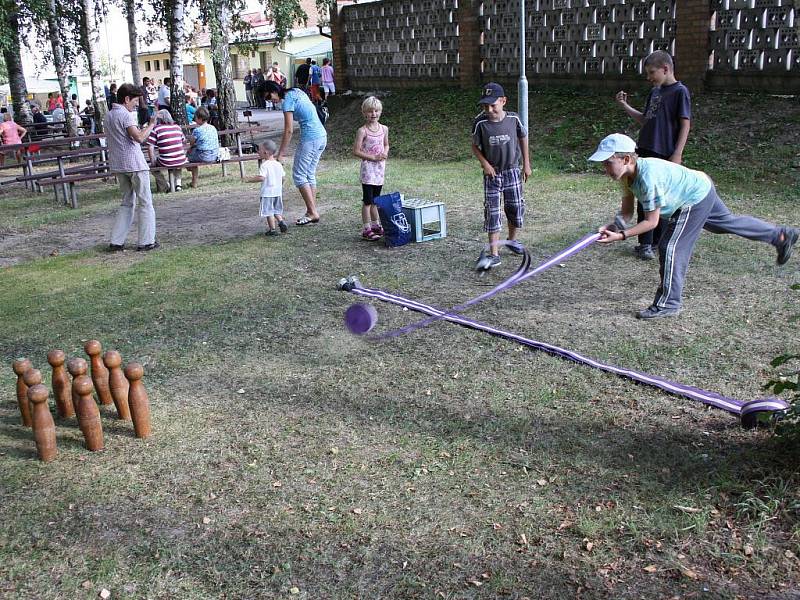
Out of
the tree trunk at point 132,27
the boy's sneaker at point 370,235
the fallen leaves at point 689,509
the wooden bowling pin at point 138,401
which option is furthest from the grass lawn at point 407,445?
the tree trunk at point 132,27

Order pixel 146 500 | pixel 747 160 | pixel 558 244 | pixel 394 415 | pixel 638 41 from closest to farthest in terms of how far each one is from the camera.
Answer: pixel 146 500
pixel 394 415
pixel 558 244
pixel 747 160
pixel 638 41

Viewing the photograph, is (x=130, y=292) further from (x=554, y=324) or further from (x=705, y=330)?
(x=705, y=330)

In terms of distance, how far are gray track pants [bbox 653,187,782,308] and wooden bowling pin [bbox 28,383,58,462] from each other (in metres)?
4.35

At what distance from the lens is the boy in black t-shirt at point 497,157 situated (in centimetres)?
727

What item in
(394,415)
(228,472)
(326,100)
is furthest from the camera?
(326,100)

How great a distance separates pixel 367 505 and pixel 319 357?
2.07 metres

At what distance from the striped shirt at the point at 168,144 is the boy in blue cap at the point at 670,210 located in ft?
29.5

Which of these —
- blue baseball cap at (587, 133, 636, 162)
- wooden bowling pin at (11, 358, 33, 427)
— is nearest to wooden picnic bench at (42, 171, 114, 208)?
wooden bowling pin at (11, 358, 33, 427)

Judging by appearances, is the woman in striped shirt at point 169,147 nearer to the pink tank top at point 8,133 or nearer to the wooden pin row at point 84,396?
the pink tank top at point 8,133

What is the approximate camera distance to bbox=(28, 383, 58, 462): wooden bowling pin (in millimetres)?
4086

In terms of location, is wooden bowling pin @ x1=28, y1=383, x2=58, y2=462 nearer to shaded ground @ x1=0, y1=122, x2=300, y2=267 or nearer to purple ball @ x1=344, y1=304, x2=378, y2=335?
purple ball @ x1=344, y1=304, x2=378, y2=335

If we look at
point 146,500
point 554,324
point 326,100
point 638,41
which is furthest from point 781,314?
point 326,100

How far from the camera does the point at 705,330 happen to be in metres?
5.71

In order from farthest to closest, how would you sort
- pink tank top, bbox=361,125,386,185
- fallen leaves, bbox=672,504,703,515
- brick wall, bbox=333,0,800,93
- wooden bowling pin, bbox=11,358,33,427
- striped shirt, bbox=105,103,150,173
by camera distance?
brick wall, bbox=333,0,800,93 < pink tank top, bbox=361,125,386,185 < striped shirt, bbox=105,103,150,173 < wooden bowling pin, bbox=11,358,33,427 < fallen leaves, bbox=672,504,703,515
